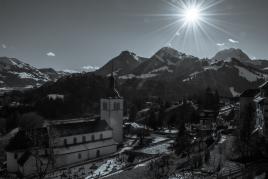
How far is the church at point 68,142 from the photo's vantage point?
47.0 m

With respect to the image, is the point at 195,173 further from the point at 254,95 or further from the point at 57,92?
the point at 57,92

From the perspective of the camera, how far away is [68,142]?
176 feet

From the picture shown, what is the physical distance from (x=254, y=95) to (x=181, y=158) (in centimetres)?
2220

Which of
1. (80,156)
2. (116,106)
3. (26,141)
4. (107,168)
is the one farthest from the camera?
(116,106)

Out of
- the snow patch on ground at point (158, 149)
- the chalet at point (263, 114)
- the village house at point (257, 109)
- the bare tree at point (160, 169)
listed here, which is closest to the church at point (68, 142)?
the snow patch on ground at point (158, 149)

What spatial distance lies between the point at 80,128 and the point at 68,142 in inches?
157

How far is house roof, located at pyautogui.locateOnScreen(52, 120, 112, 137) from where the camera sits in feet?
Result: 176

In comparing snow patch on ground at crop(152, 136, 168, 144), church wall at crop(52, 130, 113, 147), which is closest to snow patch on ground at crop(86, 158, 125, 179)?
church wall at crop(52, 130, 113, 147)

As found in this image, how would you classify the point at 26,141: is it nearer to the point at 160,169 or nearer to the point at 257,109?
the point at 160,169

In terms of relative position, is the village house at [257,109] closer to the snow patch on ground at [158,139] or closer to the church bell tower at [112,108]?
the snow patch on ground at [158,139]

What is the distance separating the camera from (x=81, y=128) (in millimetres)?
56875

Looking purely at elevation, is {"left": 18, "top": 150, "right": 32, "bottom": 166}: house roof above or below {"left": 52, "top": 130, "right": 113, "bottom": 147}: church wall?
below

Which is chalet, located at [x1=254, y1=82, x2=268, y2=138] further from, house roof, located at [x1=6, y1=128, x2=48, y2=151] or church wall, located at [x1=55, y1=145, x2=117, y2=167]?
house roof, located at [x1=6, y1=128, x2=48, y2=151]

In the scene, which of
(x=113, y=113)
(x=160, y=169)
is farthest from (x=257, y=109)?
(x=113, y=113)
